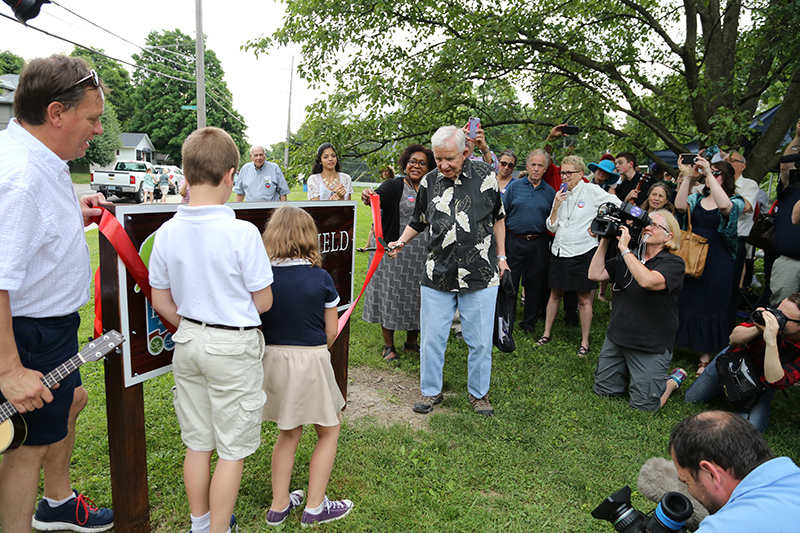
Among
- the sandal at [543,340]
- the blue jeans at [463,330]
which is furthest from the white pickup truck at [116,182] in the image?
the blue jeans at [463,330]

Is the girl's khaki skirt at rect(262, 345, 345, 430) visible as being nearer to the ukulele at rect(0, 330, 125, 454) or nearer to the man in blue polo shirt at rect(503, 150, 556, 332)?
the ukulele at rect(0, 330, 125, 454)

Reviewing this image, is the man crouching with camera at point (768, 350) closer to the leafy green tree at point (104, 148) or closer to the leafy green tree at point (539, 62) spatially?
the leafy green tree at point (539, 62)

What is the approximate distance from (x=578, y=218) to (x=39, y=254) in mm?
4959

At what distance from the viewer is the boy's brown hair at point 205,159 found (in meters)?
2.04

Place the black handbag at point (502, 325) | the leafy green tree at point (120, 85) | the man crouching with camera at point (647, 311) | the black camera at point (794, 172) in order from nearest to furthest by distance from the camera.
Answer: the man crouching with camera at point (647, 311), the black handbag at point (502, 325), the black camera at point (794, 172), the leafy green tree at point (120, 85)

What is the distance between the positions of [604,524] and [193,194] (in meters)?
2.66

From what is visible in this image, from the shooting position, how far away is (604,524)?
269cm

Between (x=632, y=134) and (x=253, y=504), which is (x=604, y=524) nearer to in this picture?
(x=253, y=504)

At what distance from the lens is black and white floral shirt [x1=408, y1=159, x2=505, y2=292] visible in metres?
3.68

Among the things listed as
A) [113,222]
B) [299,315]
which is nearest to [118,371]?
[113,222]

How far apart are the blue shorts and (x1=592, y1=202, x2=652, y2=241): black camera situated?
3.56 meters

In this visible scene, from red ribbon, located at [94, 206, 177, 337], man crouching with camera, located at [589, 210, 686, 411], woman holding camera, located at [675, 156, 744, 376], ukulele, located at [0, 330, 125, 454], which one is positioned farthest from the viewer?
woman holding camera, located at [675, 156, 744, 376]

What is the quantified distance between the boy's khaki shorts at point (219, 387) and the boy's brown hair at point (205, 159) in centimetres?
62

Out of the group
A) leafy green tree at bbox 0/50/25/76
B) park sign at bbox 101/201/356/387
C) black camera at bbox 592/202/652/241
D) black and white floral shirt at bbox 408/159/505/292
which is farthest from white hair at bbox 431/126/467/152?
leafy green tree at bbox 0/50/25/76
